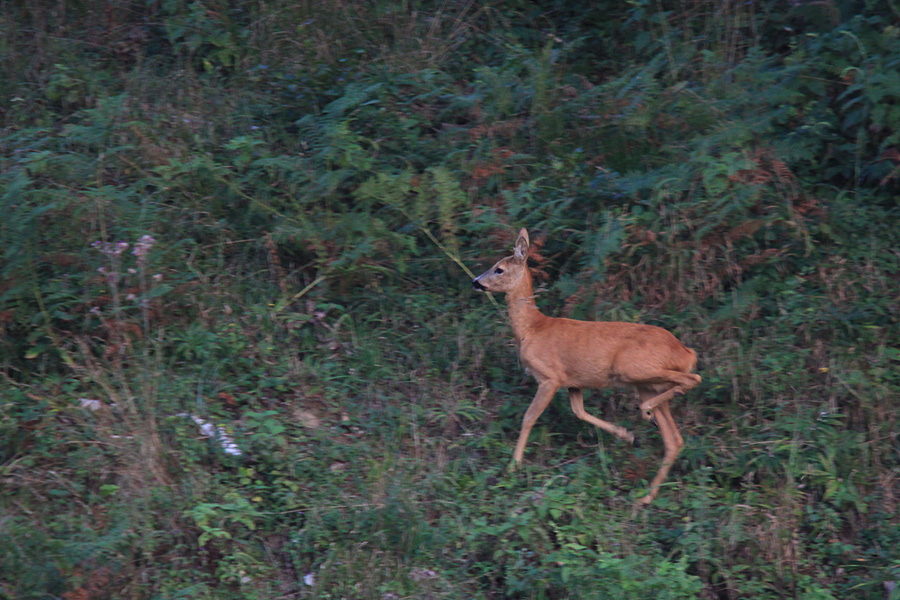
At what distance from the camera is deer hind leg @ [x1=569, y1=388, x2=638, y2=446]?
20.2 feet

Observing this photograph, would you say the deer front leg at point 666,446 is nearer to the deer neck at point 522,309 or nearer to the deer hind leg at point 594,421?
the deer hind leg at point 594,421

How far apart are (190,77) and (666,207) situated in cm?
502

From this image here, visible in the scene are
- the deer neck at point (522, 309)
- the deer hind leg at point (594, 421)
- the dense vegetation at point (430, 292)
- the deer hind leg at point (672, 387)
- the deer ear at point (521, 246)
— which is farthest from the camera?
the deer ear at point (521, 246)

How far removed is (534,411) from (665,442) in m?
0.88

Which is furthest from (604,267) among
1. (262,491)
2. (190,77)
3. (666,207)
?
(190,77)

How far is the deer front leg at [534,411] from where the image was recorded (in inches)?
239

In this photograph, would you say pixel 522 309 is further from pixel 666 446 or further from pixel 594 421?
pixel 666 446

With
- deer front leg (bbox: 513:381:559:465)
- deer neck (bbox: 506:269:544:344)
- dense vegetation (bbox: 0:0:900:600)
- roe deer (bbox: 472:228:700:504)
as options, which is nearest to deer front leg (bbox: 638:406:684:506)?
roe deer (bbox: 472:228:700:504)

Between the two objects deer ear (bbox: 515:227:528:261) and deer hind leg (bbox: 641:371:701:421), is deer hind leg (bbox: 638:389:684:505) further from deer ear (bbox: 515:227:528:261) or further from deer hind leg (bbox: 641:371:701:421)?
deer ear (bbox: 515:227:528:261)

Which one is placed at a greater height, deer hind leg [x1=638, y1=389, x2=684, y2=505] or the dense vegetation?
the dense vegetation

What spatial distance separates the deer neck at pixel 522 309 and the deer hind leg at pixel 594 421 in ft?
1.77

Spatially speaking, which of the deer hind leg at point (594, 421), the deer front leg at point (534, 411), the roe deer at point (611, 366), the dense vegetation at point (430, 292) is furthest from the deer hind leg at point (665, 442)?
the deer front leg at point (534, 411)

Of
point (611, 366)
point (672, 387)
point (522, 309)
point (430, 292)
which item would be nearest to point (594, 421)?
point (611, 366)

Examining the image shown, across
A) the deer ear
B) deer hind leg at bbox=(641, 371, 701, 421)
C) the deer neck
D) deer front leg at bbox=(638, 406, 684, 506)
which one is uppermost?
the deer ear
